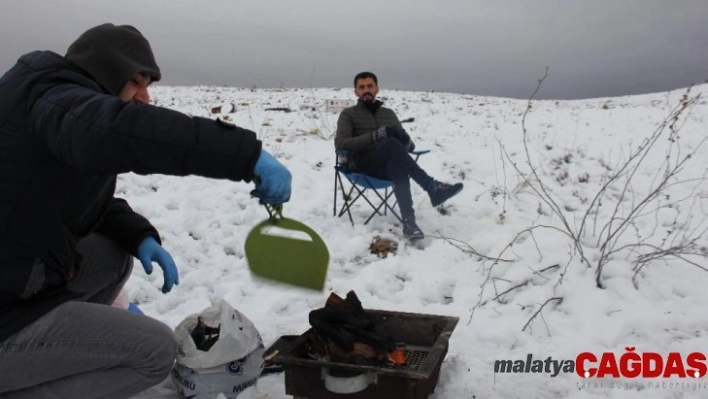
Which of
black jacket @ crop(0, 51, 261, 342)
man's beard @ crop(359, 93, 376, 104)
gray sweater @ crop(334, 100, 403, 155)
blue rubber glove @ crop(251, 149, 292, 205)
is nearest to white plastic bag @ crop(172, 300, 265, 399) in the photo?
black jacket @ crop(0, 51, 261, 342)

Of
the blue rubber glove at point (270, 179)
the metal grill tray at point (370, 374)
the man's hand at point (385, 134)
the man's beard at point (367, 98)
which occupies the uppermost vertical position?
the man's beard at point (367, 98)

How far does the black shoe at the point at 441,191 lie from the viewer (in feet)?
15.8

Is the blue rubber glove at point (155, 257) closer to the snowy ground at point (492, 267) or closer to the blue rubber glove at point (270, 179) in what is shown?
the snowy ground at point (492, 267)

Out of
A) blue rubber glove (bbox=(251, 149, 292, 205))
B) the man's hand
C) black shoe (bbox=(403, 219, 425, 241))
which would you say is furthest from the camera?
the man's hand

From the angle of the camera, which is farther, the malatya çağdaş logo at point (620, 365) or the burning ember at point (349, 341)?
the malatya çağdaş logo at point (620, 365)

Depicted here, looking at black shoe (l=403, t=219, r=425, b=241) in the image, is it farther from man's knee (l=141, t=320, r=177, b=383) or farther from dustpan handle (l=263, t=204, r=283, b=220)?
man's knee (l=141, t=320, r=177, b=383)

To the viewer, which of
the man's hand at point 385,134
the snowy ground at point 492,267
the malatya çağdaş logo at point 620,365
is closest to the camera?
the malatya çağdaş logo at point 620,365

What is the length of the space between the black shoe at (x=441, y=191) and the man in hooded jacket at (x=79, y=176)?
316 cm

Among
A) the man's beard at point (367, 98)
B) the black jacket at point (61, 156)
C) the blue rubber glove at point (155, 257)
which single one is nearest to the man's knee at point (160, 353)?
the black jacket at point (61, 156)

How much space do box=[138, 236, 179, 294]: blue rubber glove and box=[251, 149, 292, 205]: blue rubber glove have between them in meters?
1.08

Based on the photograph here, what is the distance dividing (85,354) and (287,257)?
2.85ft

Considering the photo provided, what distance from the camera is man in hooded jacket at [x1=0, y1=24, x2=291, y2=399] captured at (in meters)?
1.50

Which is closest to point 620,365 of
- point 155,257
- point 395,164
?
point 155,257

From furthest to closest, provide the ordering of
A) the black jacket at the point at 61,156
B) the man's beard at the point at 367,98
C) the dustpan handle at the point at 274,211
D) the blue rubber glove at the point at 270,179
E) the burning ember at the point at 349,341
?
the man's beard at the point at 367,98, the burning ember at the point at 349,341, the dustpan handle at the point at 274,211, the blue rubber glove at the point at 270,179, the black jacket at the point at 61,156
